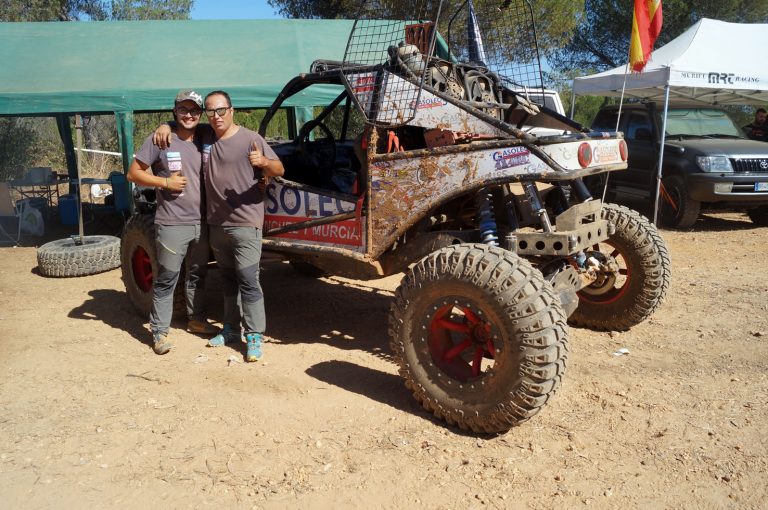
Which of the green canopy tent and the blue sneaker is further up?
the green canopy tent

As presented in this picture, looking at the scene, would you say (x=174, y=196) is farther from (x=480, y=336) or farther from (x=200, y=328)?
(x=480, y=336)

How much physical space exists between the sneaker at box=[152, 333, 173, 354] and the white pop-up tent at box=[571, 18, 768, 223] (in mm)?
7155

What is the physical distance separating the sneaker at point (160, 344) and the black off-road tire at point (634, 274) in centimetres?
333

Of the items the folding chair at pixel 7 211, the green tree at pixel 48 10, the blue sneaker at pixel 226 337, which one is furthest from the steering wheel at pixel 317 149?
the green tree at pixel 48 10

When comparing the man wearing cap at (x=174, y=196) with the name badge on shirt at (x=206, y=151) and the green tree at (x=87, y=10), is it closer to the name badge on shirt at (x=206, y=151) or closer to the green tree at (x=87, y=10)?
the name badge on shirt at (x=206, y=151)

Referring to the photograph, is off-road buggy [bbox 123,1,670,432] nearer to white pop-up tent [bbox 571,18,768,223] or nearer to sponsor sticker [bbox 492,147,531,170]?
sponsor sticker [bbox 492,147,531,170]

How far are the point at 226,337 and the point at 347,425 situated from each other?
68.4 inches

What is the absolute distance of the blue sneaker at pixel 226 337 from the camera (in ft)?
16.4

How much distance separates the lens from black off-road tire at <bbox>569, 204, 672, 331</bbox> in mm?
4750

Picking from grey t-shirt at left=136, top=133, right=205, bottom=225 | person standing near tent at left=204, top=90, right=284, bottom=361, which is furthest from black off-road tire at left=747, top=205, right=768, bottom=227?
grey t-shirt at left=136, top=133, right=205, bottom=225

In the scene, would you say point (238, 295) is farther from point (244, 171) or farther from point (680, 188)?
point (680, 188)

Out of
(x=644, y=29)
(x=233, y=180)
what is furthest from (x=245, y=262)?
(x=644, y=29)

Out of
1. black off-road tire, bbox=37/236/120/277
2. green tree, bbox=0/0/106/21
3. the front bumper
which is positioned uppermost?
green tree, bbox=0/0/106/21

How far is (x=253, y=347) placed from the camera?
4633 millimetres
